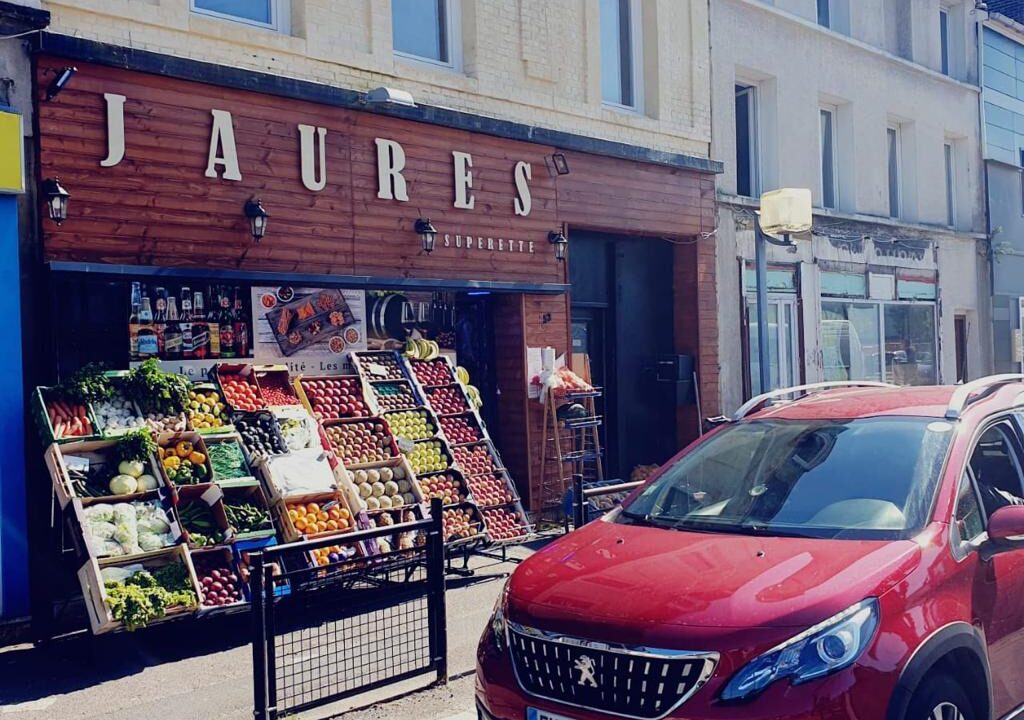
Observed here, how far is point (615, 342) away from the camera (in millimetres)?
13781

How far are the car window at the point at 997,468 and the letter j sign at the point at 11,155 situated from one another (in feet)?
22.3

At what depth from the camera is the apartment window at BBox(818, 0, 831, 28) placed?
17.7m

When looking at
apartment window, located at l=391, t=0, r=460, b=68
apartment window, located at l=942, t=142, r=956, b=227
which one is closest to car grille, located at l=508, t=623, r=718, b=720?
apartment window, located at l=391, t=0, r=460, b=68

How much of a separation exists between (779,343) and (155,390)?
35.0 ft

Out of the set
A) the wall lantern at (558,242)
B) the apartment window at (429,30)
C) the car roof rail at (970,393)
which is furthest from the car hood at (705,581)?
the apartment window at (429,30)

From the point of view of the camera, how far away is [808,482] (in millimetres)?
4793

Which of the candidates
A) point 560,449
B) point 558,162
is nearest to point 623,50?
point 558,162

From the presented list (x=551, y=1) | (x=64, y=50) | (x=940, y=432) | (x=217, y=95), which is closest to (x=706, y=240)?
(x=551, y=1)

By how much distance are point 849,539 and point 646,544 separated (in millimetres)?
869

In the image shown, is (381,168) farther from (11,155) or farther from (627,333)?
(627,333)

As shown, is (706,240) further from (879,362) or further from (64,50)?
(64,50)

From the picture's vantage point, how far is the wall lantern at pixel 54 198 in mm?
7906

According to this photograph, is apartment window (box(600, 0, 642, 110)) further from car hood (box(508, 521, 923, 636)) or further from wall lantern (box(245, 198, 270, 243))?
car hood (box(508, 521, 923, 636))

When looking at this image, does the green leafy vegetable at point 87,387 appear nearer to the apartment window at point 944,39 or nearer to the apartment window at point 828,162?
the apartment window at point 828,162
